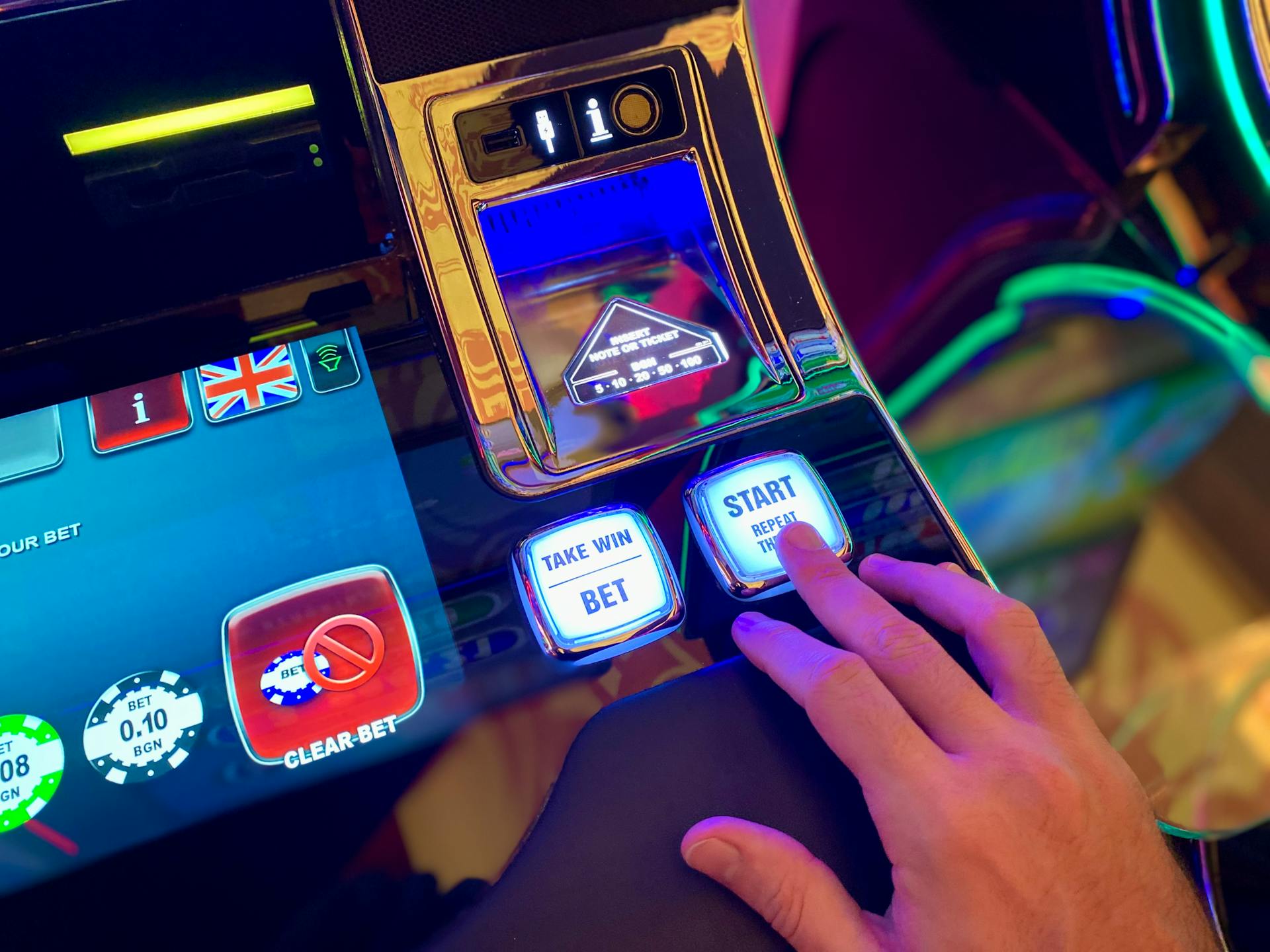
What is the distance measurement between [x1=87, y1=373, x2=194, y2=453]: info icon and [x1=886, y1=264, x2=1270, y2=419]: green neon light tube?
0.79 metres

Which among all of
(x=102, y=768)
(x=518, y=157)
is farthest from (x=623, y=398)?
(x=102, y=768)

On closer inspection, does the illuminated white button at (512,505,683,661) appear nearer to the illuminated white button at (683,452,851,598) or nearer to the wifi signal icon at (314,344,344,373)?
the illuminated white button at (683,452,851,598)

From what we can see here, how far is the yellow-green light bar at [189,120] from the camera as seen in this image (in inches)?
28.4

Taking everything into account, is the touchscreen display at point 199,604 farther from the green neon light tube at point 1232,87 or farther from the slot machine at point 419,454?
the green neon light tube at point 1232,87

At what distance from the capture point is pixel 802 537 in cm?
72

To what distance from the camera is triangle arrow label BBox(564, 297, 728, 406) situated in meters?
0.82

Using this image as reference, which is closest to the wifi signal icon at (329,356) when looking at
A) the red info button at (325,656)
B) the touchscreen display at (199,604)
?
the touchscreen display at (199,604)

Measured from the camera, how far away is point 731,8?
34.4 inches

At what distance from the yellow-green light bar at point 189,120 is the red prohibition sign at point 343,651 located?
0.48 metres

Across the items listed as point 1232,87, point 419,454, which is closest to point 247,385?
point 419,454

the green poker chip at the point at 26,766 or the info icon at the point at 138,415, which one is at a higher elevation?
the info icon at the point at 138,415

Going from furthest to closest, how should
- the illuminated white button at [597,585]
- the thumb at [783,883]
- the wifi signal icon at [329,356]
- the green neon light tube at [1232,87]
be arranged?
the green neon light tube at [1232,87] < the wifi signal icon at [329,356] < the illuminated white button at [597,585] < the thumb at [783,883]

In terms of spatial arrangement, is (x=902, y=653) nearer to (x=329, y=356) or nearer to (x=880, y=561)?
(x=880, y=561)

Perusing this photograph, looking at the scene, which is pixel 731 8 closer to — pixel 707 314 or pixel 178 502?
pixel 707 314
